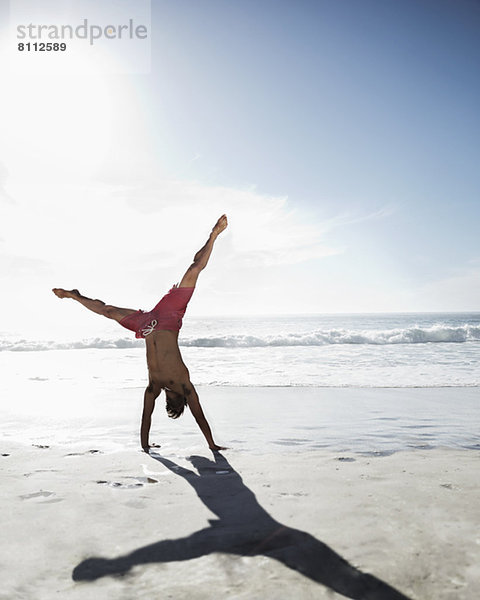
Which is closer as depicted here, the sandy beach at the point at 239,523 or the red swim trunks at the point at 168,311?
the sandy beach at the point at 239,523

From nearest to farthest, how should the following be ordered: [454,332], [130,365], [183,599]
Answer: [183,599] < [130,365] < [454,332]

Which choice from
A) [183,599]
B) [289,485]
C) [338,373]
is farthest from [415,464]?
[338,373]

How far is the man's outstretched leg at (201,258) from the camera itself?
4.99 m

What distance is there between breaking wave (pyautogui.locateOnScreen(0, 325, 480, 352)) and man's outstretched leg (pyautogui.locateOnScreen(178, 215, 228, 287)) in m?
23.3

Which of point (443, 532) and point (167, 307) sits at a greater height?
point (167, 307)

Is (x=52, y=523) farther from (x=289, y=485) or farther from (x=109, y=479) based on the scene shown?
(x=289, y=485)

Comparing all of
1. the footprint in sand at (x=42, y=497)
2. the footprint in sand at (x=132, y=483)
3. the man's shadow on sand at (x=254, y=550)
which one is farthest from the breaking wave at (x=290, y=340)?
the man's shadow on sand at (x=254, y=550)

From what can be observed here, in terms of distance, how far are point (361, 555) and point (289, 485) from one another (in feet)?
4.33

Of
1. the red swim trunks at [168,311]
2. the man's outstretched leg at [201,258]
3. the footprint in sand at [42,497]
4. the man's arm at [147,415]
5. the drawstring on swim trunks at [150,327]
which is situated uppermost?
the man's outstretched leg at [201,258]

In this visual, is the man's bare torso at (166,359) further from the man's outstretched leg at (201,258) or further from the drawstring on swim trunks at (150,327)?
the man's outstretched leg at (201,258)

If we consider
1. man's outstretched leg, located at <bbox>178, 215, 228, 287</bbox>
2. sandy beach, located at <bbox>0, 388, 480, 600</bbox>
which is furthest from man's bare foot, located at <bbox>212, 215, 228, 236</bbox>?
sandy beach, located at <bbox>0, 388, 480, 600</bbox>

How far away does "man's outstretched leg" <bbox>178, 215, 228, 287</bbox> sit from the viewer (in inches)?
196

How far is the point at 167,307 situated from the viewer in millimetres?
5035

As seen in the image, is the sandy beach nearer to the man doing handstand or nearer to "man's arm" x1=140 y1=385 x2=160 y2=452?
"man's arm" x1=140 y1=385 x2=160 y2=452
